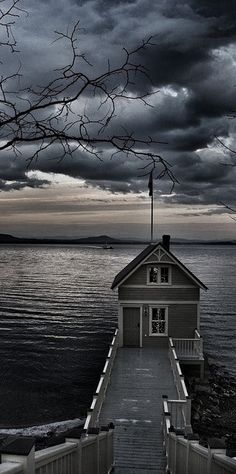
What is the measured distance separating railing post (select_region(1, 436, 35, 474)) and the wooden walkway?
31.4 feet

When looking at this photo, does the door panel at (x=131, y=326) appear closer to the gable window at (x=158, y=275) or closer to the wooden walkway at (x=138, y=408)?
the wooden walkway at (x=138, y=408)

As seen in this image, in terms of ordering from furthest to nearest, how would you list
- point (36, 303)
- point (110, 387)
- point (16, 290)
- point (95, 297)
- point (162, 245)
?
point (16, 290) → point (95, 297) → point (36, 303) → point (162, 245) → point (110, 387)

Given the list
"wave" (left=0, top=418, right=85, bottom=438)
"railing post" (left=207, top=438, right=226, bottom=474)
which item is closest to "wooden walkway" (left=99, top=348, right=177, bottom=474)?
"wave" (left=0, top=418, right=85, bottom=438)

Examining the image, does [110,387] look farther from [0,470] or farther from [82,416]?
[0,470]

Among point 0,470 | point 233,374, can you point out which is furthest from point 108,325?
point 0,470

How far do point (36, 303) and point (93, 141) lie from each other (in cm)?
6636

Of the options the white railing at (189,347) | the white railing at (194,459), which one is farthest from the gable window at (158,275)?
the white railing at (194,459)

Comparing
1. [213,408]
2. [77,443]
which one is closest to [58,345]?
[213,408]

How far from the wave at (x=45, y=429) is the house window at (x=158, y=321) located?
6.48 meters

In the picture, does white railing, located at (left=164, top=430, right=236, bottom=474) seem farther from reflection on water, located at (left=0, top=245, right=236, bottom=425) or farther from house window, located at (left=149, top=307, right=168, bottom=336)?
reflection on water, located at (left=0, top=245, right=236, bottom=425)

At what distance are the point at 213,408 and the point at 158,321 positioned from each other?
553 cm

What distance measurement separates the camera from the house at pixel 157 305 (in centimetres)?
2762

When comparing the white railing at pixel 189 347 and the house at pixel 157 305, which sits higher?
the house at pixel 157 305

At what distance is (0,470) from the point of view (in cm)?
416
